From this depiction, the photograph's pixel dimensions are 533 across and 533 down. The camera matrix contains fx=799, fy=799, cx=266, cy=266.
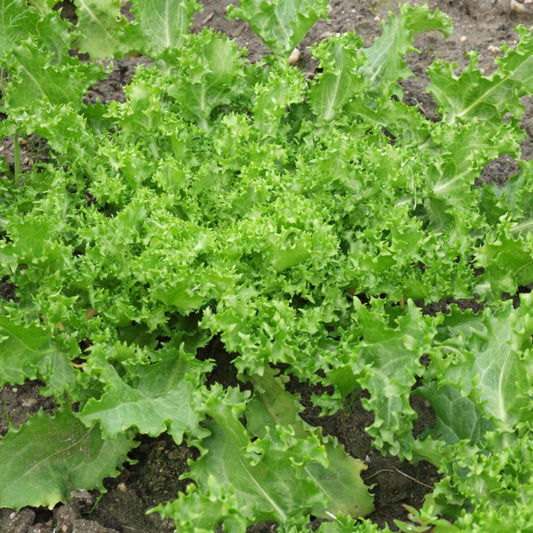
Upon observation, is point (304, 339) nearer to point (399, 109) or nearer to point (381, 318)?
point (381, 318)

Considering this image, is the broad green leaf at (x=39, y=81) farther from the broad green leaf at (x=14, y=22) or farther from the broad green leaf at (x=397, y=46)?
the broad green leaf at (x=397, y=46)

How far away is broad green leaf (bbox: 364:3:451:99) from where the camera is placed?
14.3ft

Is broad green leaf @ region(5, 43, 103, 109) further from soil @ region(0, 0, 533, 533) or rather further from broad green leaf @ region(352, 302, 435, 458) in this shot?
broad green leaf @ region(352, 302, 435, 458)

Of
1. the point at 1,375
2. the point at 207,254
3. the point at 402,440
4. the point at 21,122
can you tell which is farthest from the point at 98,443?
the point at 21,122

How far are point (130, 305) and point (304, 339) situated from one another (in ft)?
2.61

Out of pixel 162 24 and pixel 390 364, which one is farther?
pixel 162 24

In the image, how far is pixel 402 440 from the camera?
343 centimetres

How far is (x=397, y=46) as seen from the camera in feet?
14.5

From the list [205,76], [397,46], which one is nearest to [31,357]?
[205,76]

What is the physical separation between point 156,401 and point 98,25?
299cm

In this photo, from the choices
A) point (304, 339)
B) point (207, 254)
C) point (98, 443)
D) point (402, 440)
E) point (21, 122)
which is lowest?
point (98, 443)

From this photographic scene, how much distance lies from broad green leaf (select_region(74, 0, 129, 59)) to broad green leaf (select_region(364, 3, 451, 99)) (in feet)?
5.74

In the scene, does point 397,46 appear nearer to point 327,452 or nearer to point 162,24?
point 162,24

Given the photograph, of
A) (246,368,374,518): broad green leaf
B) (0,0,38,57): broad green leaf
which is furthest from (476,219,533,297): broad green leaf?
(0,0,38,57): broad green leaf
